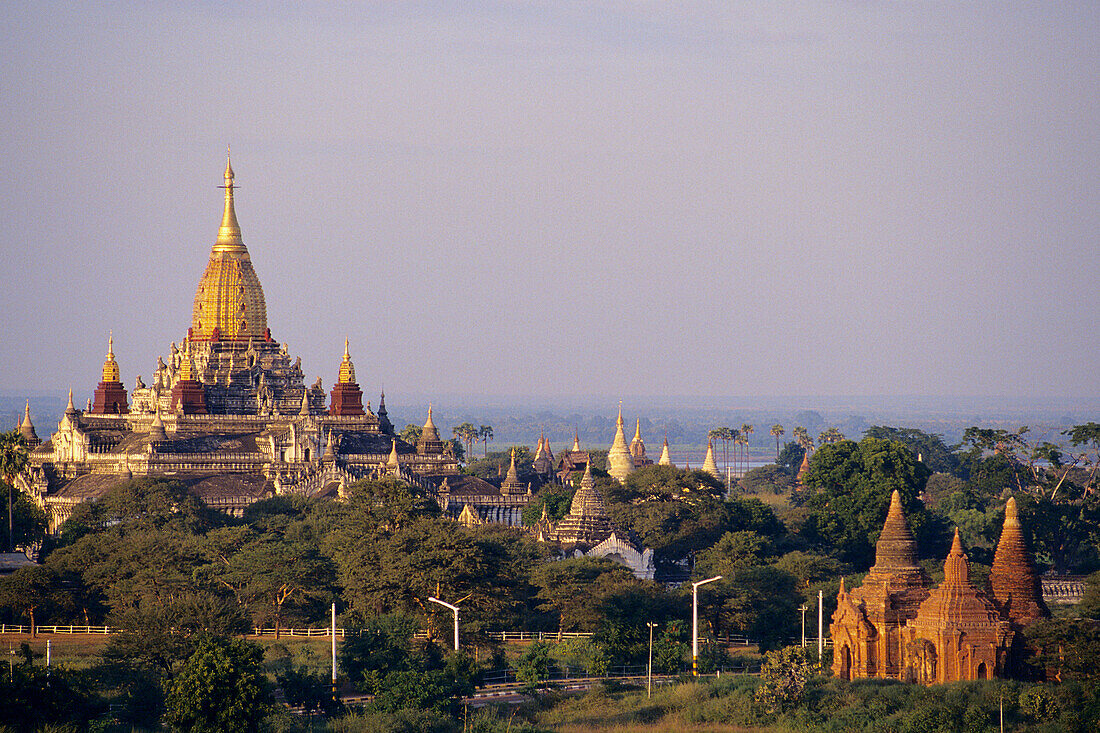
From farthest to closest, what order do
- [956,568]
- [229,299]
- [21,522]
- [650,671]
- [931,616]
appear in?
1. [229,299]
2. [21,522]
3. [650,671]
4. [931,616]
5. [956,568]

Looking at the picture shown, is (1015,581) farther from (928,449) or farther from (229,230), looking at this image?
(928,449)

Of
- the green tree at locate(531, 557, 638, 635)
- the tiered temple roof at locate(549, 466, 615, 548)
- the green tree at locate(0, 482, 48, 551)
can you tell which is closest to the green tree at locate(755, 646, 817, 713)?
the green tree at locate(531, 557, 638, 635)

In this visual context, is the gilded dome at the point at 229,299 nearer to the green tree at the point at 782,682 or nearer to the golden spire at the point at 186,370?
the golden spire at the point at 186,370

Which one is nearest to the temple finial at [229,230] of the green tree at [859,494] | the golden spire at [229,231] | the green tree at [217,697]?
the golden spire at [229,231]

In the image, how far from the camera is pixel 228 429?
110 metres

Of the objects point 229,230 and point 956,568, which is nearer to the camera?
point 956,568

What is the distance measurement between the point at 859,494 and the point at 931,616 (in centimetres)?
3461

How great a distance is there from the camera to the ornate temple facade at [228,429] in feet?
331

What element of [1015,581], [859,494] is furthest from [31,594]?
[859,494]

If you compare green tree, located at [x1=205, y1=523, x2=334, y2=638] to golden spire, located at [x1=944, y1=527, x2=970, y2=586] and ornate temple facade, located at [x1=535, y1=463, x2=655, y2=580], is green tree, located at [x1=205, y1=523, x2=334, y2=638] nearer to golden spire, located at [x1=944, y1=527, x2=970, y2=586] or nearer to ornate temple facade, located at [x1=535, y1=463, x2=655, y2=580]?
ornate temple facade, located at [x1=535, y1=463, x2=655, y2=580]

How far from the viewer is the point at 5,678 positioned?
169 feet

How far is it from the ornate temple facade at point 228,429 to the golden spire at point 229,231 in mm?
84

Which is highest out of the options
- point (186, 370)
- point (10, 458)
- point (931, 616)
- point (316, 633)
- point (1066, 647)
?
point (186, 370)

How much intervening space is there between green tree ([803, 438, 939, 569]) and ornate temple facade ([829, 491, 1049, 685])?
24506 mm
